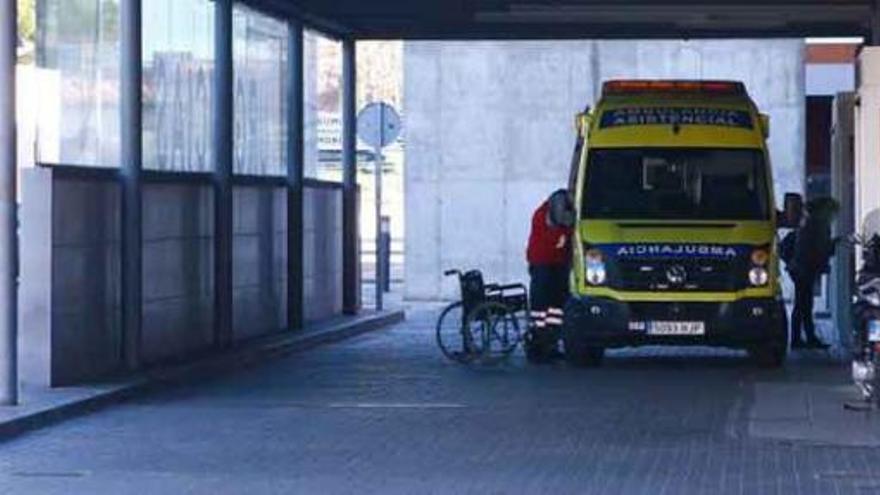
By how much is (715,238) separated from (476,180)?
51.7 ft

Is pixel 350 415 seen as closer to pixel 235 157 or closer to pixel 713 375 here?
pixel 713 375

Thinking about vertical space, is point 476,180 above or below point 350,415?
above

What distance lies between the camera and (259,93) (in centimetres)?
2344

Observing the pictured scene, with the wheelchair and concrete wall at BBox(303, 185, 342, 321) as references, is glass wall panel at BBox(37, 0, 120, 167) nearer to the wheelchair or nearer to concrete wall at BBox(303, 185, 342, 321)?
the wheelchair

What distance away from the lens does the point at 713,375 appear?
61.8 ft

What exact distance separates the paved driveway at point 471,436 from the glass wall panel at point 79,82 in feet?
7.62

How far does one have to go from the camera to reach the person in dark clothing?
21.5 meters

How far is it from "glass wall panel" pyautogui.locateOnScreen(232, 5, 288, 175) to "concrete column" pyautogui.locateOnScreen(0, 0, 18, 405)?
7096mm

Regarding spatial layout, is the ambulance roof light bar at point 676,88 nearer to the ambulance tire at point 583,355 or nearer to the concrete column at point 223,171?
the ambulance tire at point 583,355

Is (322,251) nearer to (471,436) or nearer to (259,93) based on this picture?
(259,93)

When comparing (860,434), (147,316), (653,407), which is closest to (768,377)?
(653,407)

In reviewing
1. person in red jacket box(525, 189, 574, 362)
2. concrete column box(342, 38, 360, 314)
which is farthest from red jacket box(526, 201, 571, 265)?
concrete column box(342, 38, 360, 314)

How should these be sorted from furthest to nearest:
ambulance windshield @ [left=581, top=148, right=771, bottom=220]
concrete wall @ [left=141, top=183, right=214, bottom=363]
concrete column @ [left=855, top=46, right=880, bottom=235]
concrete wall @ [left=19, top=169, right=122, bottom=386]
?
ambulance windshield @ [left=581, top=148, right=771, bottom=220] < concrete wall @ [left=141, top=183, right=214, bottom=363] < concrete column @ [left=855, top=46, right=880, bottom=235] < concrete wall @ [left=19, top=169, right=122, bottom=386]

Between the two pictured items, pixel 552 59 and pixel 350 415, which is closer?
pixel 350 415
